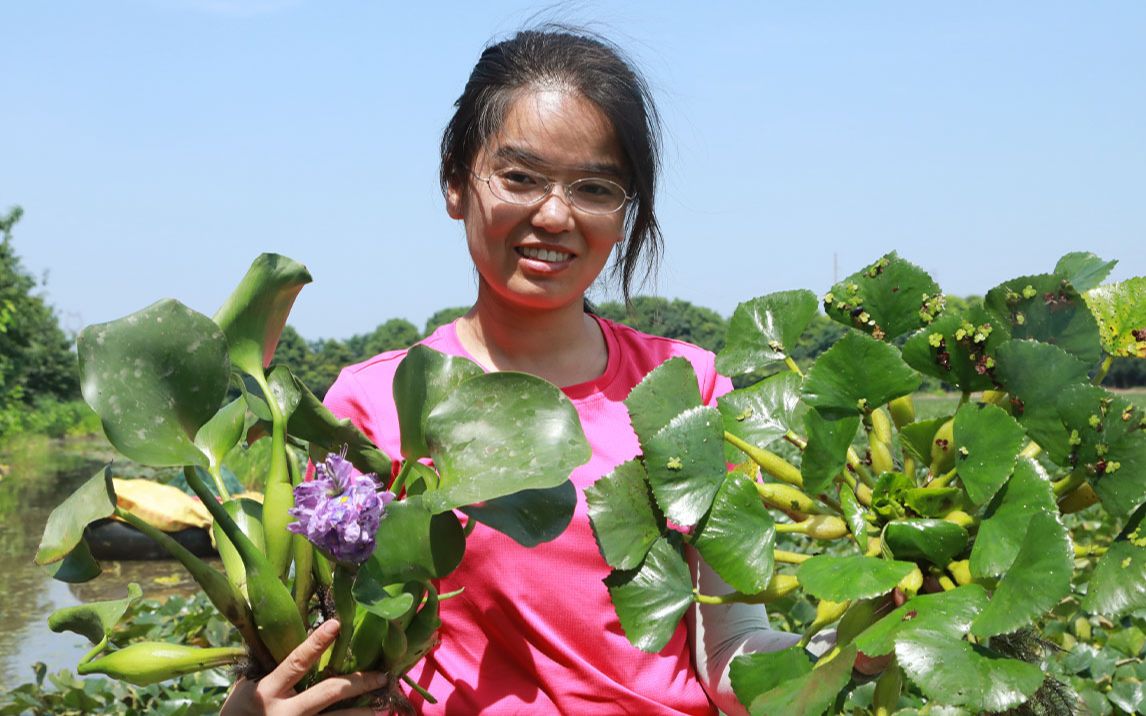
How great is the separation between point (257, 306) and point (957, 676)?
2.69 feet

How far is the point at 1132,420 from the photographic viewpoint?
1066mm

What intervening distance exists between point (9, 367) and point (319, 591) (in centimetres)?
1835

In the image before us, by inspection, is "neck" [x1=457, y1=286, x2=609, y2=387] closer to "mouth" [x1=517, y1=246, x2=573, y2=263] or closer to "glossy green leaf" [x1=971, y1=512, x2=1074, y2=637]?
"mouth" [x1=517, y1=246, x2=573, y2=263]

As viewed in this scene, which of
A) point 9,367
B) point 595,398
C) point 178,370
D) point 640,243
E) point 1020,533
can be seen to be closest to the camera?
point 1020,533

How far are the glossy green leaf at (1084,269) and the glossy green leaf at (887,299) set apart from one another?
148 mm

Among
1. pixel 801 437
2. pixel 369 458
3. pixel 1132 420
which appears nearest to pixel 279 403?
pixel 369 458

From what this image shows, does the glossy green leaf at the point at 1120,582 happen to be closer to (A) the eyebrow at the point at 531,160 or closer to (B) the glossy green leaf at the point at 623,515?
(B) the glossy green leaf at the point at 623,515

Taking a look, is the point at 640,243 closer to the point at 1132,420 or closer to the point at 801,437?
the point at 801,437

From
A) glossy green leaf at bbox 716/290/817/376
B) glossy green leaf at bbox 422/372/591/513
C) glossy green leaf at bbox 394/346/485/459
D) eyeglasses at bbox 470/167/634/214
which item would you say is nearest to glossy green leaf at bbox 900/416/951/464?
glossy green leaf at bbox 716/290/817/376

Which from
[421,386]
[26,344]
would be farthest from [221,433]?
[26,344]

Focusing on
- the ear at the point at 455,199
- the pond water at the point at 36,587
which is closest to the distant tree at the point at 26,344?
the pond water at the point at 36,587

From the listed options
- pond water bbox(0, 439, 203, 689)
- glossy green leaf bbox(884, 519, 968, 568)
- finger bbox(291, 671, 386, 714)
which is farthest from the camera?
pond water bbox(0, 439, 203, 689)

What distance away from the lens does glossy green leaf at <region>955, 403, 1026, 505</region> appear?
1067 millimetres

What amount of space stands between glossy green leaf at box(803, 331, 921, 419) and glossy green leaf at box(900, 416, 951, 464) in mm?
38
